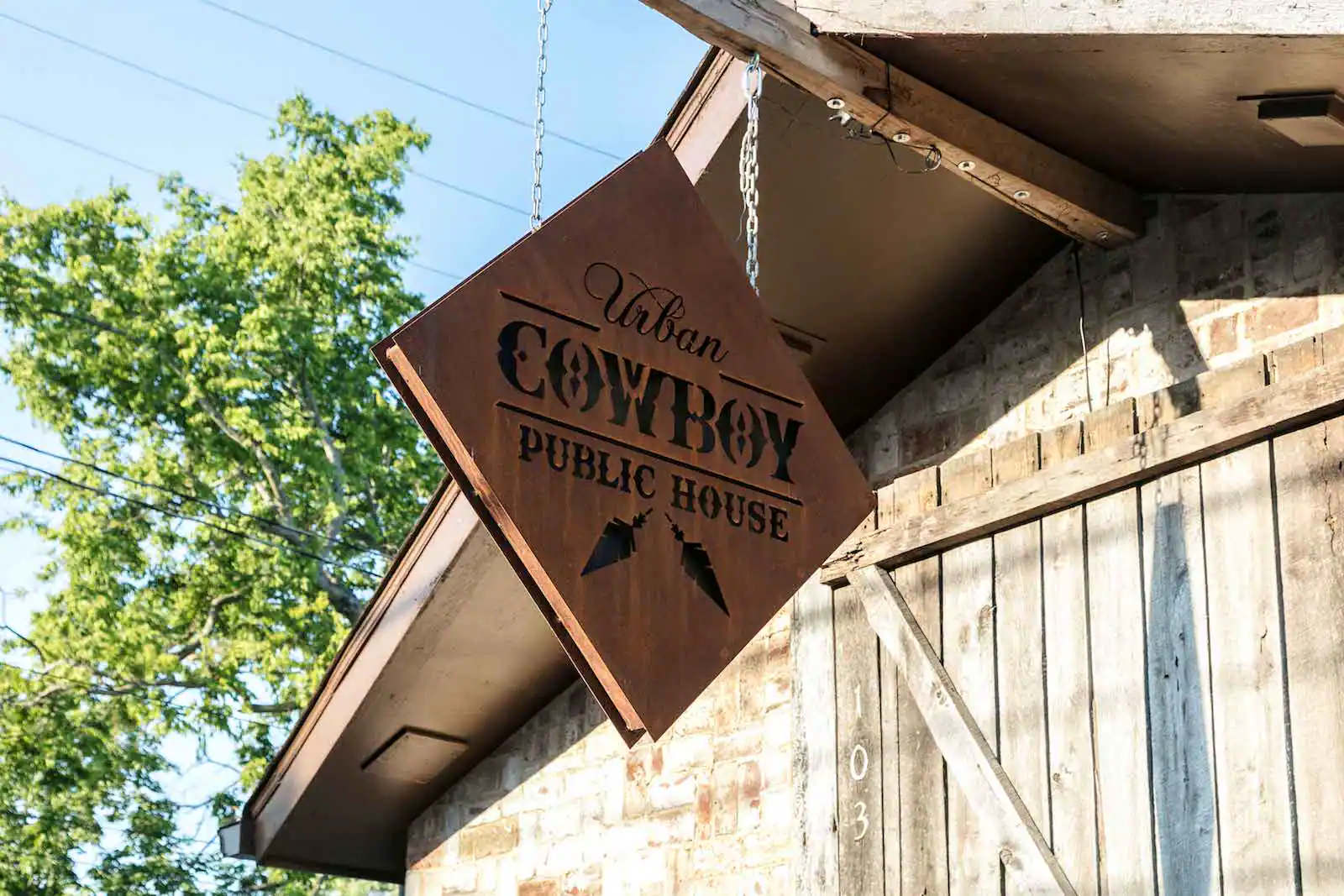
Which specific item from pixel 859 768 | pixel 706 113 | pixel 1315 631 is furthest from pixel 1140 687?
pixel 706 113

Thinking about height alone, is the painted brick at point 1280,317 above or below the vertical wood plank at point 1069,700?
above

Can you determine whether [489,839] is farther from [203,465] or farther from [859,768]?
[203,465]

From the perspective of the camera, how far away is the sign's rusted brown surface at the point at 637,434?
3602 millimetres

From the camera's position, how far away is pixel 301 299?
1900 centimetres

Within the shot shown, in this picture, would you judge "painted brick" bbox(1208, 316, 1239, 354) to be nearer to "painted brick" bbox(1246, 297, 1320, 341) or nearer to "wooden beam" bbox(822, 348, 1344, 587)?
"painted brick" bbox(1246, 297, 1320, 341)

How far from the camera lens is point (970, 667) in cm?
496

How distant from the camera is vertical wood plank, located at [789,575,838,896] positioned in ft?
17.4

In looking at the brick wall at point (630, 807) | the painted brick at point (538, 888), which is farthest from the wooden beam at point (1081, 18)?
the painted brick at point (538, 888)

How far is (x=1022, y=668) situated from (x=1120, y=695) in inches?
13.1

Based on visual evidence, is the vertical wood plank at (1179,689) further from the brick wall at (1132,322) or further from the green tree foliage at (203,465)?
the green tree foliage at (203,465)

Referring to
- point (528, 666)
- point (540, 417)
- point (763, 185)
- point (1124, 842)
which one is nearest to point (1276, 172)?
point (763, 185)

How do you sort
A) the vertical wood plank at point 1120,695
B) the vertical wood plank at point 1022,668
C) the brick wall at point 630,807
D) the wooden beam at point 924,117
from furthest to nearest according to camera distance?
1. the brick wall at point 630,807
2. the vertical wood plank at point 1022,668
3. the wooden beam at point 924,117
4. the vertical wood plank at point 1120,695

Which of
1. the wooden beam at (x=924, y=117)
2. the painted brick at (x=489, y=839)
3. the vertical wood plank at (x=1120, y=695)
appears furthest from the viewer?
the painted brick at (x=489, y=839)

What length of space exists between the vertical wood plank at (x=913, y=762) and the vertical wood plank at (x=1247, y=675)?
0.89 m
